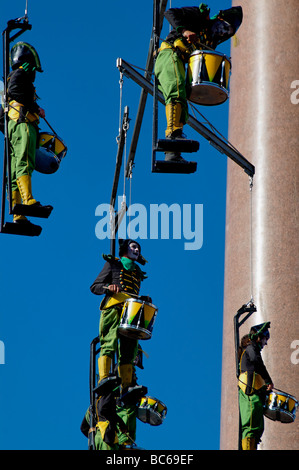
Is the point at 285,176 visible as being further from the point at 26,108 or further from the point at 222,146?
the point at 26,108

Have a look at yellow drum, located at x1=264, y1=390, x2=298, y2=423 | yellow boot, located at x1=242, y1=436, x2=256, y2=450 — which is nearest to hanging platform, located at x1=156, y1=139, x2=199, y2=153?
yellow drum, located at x1=264, y1=390, x2=298, y2=423

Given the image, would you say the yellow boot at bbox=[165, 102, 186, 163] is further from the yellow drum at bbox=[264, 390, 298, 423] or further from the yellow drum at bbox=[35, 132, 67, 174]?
the yellow drum at bbox=[264, 390, 298, 423]

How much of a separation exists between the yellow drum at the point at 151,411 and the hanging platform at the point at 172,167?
3.92 meters

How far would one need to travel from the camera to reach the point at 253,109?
97.9ft

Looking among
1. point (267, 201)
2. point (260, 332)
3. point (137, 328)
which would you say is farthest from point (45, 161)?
point (267, 201)

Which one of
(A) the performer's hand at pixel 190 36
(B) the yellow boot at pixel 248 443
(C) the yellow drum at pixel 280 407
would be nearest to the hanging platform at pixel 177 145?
(A) the performer's hand at pixel 190 36

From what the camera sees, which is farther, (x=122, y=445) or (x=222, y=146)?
(x=222, y=146)

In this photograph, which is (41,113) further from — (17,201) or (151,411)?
(151,411)

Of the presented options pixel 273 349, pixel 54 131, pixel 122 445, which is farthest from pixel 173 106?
pixel 273 349

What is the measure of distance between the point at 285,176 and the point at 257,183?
22.0 inches

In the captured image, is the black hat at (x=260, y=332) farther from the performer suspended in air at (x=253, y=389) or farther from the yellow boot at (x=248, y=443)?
the yellow boot at (x=248, y=443)

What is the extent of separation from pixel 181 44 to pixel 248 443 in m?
5.54

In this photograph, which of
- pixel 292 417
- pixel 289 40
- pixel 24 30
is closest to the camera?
pixel 24 30

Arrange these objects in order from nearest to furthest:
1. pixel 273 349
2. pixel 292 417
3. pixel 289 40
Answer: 1. pixel 292 417
2. pixel 273 349
3. pixel 289 40
